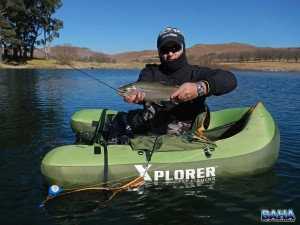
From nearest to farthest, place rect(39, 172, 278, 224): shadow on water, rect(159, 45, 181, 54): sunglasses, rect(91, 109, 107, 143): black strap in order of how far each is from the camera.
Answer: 1. rect(39, 172, 278, 224): shadow on water
2. rect(159, 45, 181, 54): sunglasses
3. rect(91, 109, 107, 143): black strap

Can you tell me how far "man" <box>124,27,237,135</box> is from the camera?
530 cm

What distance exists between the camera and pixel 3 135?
9375mm

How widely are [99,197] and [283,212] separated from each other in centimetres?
288

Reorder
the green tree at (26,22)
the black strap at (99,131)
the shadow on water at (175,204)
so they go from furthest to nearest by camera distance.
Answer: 1. the green tree at (26,22)
2. the black strap at (99,131)
3. the shadow on water at (175,204)

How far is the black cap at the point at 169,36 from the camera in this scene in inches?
220

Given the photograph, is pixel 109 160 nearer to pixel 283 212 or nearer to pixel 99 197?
pixel 99 197

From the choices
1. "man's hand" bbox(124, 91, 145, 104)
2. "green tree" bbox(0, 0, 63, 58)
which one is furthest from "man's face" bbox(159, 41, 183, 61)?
"green tree" bbox(0, 0, 63, 58)

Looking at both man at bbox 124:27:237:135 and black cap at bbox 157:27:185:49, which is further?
black cap at bbox 157:27:185:49

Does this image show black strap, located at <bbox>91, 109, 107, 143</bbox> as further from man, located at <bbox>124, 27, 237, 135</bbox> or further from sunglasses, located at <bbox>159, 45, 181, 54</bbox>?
sunglasses, located at <bbox>159, 45, 181, 54</bbox>

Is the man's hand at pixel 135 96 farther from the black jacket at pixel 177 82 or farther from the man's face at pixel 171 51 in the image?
the man's face at pixel 171 51

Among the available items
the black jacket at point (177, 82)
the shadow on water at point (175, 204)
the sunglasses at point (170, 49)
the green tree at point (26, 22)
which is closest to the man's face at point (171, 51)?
the sunglasses at point (170, 49)

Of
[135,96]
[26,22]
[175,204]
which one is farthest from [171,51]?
[26,22]

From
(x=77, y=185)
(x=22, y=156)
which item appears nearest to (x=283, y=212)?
(x=77, y=185)

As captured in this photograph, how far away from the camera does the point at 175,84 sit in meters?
6.02
